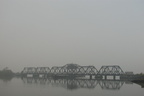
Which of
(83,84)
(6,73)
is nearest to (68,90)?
(83,84)

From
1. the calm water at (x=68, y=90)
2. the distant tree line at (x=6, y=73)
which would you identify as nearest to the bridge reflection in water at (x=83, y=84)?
the calm water at (x=68, y=90)

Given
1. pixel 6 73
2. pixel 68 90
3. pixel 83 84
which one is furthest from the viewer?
pixel 6 73

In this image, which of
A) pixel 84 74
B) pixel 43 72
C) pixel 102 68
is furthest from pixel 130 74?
pixel 43 72

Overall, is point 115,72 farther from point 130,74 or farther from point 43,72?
point 43,72

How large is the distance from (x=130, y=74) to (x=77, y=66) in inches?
1541

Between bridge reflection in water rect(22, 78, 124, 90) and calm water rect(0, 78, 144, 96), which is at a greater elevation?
calm water rect(0, 78, 144, 96)

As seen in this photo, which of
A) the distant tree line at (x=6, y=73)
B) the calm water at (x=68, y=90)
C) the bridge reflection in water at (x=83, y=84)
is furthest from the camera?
the distant tree line at (x=6, y=73)

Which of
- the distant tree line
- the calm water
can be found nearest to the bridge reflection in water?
the calm water

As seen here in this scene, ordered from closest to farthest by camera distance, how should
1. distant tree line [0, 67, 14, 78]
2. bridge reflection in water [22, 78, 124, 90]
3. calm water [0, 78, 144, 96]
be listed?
calm water [0, 78, 144, 96], bridge reflection in water [22, 78, 124, 90], distant tree line [0, 67, 14, 78]

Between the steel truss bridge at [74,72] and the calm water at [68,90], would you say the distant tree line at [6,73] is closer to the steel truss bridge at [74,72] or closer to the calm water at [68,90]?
the steel truss bridge at [74,72]

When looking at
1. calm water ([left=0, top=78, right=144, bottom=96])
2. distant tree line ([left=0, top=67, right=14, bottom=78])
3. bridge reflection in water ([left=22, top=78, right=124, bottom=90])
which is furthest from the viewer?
distant tree line ([left=0, top=67, right=14, bottom=78])

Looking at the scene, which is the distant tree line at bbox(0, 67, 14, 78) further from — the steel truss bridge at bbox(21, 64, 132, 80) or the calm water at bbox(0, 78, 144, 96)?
the calm water at bbox(0, 78, 144, 96)

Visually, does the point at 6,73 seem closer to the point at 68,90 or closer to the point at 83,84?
the point at 83,84

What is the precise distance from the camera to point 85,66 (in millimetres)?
142375
